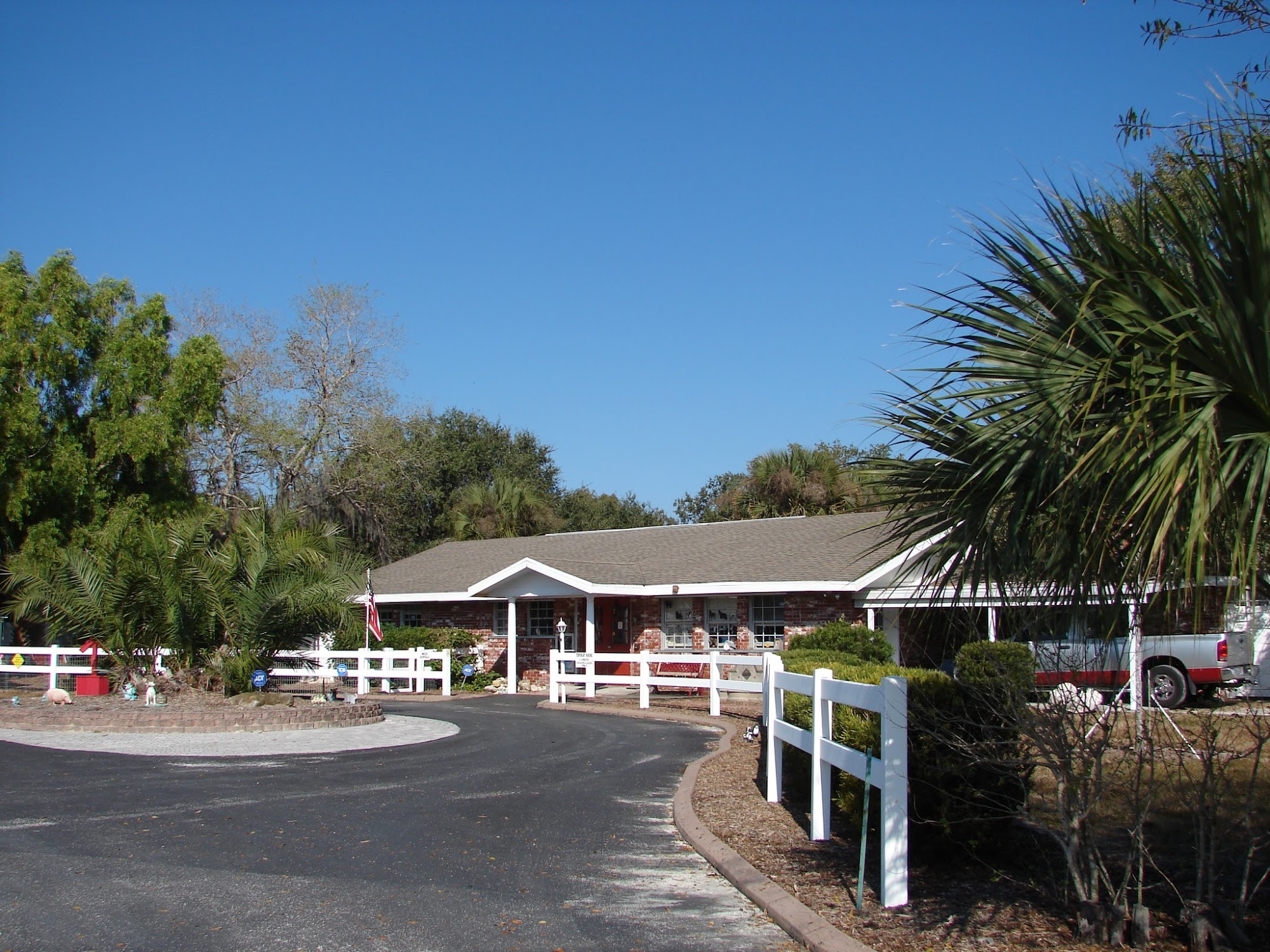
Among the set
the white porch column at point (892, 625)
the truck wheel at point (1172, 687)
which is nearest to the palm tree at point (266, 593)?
the white porch column at point (892, 625)

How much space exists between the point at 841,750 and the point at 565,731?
35.4 feet

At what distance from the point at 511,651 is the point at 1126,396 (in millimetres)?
22310

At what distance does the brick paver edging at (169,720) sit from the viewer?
659 inches

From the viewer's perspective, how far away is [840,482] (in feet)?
129

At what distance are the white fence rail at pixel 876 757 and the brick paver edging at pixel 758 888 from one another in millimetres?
519

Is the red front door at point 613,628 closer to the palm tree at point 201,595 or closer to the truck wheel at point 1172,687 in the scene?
the palm tree at point 201,595

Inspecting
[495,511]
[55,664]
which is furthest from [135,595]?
[495,511]

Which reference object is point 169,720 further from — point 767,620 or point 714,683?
point 767,620

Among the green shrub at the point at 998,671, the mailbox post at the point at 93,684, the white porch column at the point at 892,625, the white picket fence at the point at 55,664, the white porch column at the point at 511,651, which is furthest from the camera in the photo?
the white porch column at the point at 511,651

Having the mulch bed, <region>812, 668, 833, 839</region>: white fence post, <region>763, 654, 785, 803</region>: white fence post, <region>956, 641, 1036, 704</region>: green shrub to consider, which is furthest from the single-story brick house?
<region>812, 668, 833, 839</region>: white fence post

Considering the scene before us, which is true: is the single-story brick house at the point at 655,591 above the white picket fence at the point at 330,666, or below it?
above

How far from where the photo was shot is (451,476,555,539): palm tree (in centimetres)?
4366

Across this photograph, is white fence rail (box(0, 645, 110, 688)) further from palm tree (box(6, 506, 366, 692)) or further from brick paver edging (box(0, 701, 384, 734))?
brick paver edging (box(0, 701, 384, 734))

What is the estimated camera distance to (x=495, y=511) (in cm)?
4416
